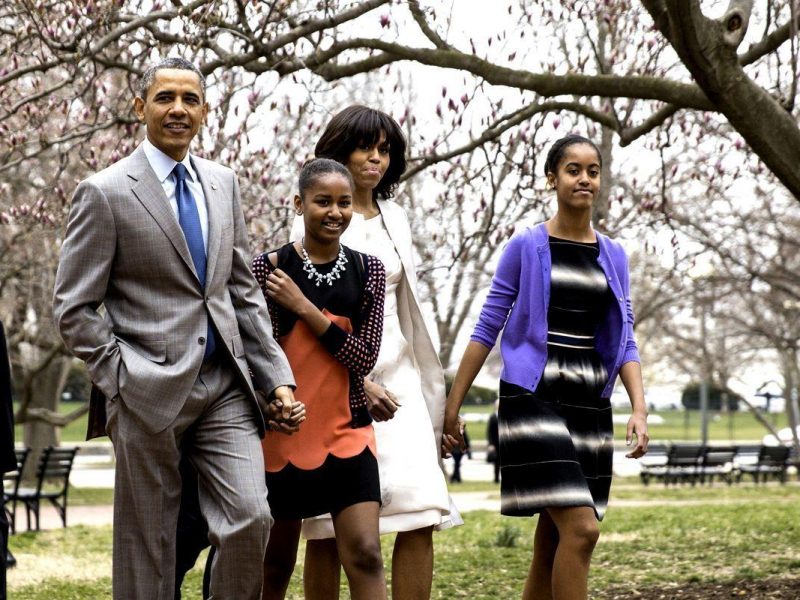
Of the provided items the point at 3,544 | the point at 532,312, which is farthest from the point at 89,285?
the point at 532,312

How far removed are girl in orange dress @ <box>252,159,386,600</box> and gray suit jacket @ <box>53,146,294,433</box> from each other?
44cm

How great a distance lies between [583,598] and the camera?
4.97 metres

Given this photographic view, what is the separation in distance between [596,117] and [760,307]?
78.9 ft

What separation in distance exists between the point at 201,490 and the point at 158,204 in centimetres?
96

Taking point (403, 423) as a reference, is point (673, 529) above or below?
below

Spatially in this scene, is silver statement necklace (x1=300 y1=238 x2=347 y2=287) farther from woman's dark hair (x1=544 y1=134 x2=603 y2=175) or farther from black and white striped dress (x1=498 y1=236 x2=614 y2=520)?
woman's dark hair (x1=544 y1=134 x2=603 y2=175)

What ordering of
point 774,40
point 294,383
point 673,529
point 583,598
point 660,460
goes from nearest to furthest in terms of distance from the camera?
1. point 294,383
2. point 583,598
3. point 774,40
4. point 673,529
5. point 660,460

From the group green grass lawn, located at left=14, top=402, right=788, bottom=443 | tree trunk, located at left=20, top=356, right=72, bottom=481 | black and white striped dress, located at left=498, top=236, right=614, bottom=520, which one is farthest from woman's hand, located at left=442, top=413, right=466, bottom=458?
green grass lawn, located at left=14, top=402, right=788, bottom=443

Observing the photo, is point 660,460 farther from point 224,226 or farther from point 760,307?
point 224,226

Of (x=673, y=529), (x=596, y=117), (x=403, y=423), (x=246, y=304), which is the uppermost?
(x=596, y=117)

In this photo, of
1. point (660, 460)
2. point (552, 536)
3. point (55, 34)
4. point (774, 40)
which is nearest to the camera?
point (552, 536)

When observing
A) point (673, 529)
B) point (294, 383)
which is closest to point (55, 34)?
point (294, 383)

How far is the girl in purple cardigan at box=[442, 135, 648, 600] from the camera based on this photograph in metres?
5.09

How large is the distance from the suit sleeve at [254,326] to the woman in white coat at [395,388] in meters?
Result: 0.55
